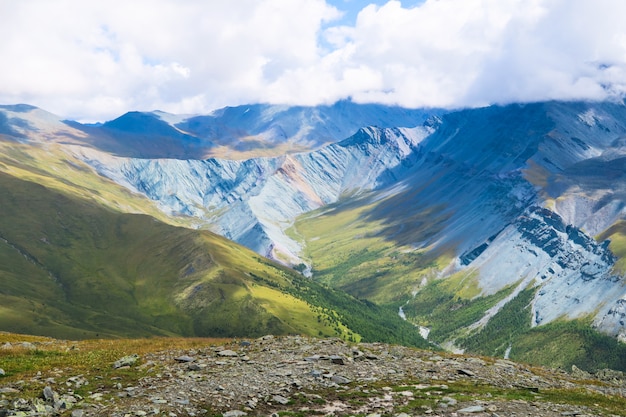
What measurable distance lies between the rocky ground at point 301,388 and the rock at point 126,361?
9 centimetres

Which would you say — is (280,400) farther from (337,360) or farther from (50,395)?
(50,395)

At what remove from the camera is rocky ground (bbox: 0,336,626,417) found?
3350 centimetres

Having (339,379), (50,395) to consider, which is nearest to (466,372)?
(339,379)

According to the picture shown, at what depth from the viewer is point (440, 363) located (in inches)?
2023

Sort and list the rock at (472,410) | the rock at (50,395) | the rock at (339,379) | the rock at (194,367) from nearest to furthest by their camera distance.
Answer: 1. the rock at (50,395)
2. the rock at (472,410)
3. the rock at (339,379)
4. the rock at (194,367)

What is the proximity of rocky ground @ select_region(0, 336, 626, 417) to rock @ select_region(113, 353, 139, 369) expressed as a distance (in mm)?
89

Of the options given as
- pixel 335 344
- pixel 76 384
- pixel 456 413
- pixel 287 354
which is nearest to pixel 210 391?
pixel 76 384

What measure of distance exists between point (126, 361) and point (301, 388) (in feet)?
51.4

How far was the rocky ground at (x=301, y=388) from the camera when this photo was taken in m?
33.5

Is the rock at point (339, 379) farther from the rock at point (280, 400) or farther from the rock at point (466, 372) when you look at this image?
the rock at point (466, 372)

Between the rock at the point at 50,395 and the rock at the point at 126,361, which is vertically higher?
the rock at the point at 50,395

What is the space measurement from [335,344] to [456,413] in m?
21.9

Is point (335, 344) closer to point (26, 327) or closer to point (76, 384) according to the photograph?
point (76, 384)

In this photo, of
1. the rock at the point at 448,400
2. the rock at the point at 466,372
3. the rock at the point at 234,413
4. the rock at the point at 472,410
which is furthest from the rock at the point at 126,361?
the rock at the point at 466,372
